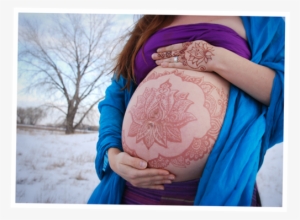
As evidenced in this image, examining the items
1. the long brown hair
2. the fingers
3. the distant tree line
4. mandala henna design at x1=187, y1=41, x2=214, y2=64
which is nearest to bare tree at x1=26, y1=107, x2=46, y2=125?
the distant tree line

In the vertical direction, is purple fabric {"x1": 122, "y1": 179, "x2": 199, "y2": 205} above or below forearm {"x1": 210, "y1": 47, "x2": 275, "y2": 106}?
below

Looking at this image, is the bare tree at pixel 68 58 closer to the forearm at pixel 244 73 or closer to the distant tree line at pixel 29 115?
the distant tree line at pixel 29 115

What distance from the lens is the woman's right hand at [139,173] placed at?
1.06 metres

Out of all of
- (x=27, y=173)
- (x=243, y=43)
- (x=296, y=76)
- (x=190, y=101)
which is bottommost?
(x=27, y=173)

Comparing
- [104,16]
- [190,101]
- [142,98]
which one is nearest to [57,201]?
[142,98]

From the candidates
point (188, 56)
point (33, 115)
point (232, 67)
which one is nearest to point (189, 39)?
point (188, 56)

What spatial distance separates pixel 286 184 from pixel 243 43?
0.61 meters

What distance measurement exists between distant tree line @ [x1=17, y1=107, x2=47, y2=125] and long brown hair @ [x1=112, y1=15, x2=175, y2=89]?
0.37 m

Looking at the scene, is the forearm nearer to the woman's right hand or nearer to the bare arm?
the bare arm

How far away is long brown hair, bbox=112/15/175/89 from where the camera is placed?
1243 mm

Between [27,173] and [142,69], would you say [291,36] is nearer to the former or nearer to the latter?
[142,69]

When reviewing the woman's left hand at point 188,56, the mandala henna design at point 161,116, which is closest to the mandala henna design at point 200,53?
the woman's left hand at point 188,56

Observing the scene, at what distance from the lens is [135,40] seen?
1.28 m

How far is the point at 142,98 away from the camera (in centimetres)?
113
